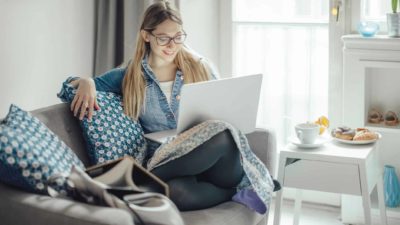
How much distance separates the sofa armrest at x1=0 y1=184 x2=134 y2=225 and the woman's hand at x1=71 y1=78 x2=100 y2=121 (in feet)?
1.67

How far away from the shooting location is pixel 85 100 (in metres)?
2.68

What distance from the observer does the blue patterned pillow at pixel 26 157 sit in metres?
2.22

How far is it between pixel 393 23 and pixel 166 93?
1.09 m

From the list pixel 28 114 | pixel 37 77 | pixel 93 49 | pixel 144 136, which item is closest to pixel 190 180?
pixel 144 136

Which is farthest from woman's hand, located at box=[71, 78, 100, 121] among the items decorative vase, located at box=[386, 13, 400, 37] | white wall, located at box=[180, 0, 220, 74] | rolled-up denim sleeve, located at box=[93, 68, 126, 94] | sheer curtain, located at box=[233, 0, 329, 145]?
decorative vase, located at box=[386, 13, 400, 37]

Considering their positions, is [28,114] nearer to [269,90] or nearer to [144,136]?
[144,136]

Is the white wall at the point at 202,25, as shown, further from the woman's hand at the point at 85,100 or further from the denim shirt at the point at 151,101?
the woman's hand at the point at 85,100

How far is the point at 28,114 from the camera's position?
2451mm

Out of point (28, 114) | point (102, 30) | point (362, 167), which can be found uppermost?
point (102, 30)

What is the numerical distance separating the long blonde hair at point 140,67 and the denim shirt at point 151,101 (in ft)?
0.08

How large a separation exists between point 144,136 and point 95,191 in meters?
0.72

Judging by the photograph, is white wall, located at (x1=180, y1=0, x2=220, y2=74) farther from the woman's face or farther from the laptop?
the laptop

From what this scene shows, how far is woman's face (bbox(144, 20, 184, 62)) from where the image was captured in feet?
9.39

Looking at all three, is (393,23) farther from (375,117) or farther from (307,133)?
(307,133)
